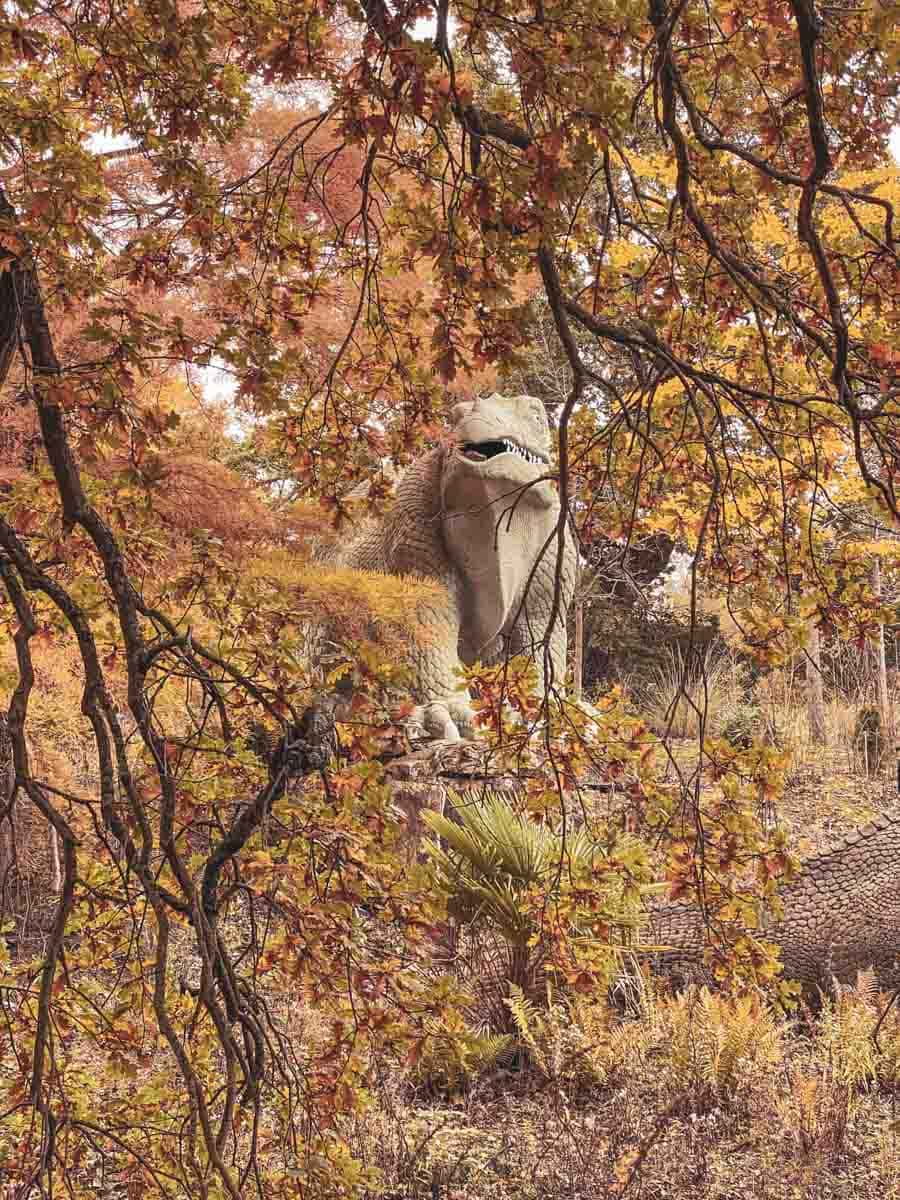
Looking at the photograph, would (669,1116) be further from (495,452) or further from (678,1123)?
(495,452)

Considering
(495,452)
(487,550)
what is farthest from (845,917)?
(495,452)

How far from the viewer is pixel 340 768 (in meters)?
1.86

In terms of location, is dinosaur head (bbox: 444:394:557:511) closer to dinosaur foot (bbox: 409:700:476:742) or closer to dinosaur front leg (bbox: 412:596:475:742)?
dinosaur front leg (bbox: 412:596:475:742)

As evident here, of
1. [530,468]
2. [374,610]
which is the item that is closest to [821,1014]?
[374,610]

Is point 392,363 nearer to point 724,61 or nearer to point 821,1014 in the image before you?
point 724,61

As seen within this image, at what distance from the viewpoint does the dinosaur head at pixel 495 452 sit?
6141mm

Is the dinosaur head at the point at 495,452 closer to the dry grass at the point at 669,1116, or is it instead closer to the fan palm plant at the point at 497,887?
the fan palm plant at the point at 497,887

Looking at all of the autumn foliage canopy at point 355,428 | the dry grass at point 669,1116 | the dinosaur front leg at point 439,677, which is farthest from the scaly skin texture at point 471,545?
the autumn foliage canopy at point 355,428

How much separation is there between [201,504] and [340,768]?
342 centimetres

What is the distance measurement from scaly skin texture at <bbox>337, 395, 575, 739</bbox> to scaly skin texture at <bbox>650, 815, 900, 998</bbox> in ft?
6.18

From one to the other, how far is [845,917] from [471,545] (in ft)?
9.20

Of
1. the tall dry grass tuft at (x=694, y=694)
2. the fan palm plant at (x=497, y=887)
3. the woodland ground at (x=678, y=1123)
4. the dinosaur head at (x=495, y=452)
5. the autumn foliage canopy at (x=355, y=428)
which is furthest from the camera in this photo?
the tall dry grass tuft at (x=694, y=694)

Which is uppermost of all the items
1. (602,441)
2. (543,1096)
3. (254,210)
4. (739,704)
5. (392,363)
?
(254,210)

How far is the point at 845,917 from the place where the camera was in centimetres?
501
